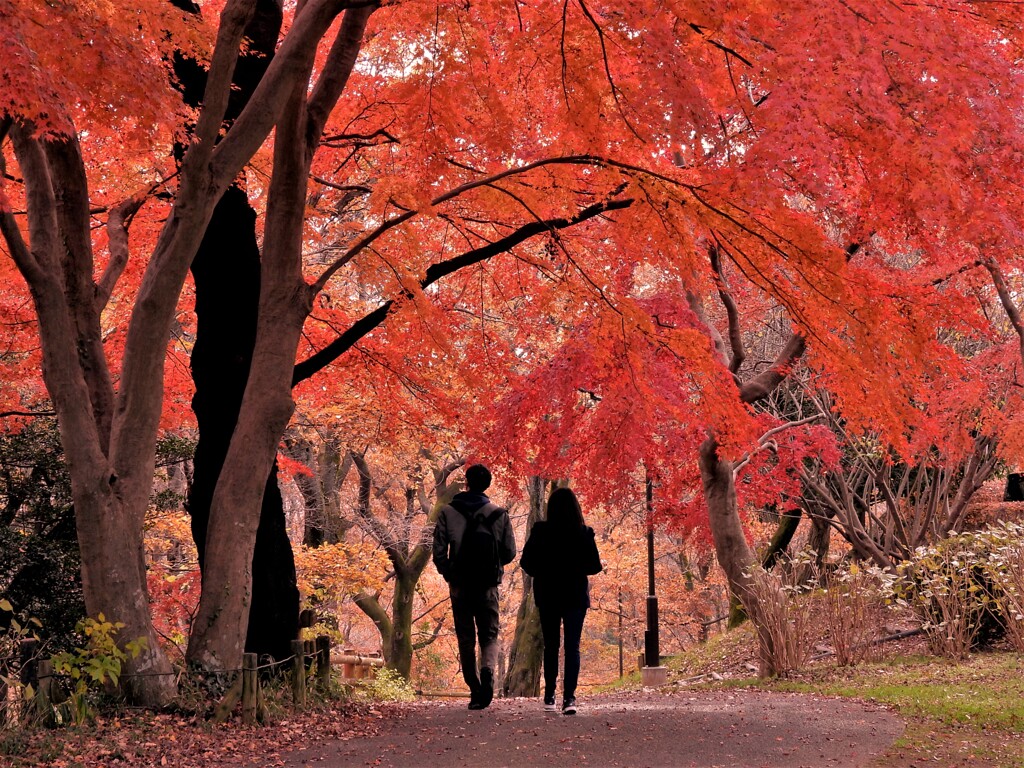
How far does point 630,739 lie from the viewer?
234 inches

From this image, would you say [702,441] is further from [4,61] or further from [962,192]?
[4,61]

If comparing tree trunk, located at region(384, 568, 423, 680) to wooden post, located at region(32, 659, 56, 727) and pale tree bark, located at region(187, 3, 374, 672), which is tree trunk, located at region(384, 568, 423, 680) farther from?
wooden post, located at region(32, 659, 56, 727)

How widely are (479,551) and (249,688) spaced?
6.49 feet

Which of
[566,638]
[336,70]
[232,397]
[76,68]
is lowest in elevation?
[566,638]

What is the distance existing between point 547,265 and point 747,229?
3188mm

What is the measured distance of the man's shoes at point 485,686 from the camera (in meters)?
7.16

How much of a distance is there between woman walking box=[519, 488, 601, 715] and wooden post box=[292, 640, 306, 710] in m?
2.15

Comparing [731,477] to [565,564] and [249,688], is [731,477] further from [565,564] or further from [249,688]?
[249,688]

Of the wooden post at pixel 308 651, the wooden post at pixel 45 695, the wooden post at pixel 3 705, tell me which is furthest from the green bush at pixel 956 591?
the wooden post at pixel 3 705

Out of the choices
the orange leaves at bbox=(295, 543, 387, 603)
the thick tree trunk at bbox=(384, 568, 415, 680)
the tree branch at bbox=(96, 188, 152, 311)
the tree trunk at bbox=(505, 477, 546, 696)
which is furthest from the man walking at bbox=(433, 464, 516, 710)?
the thick tree trunk at bbox=(384, 568, 415, 680)

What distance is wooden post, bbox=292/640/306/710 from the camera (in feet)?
24.4

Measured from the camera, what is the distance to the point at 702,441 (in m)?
12.4

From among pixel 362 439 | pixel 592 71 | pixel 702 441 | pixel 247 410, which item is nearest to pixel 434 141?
pixel 592 71

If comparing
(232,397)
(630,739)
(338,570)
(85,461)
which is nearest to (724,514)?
(630,739)
